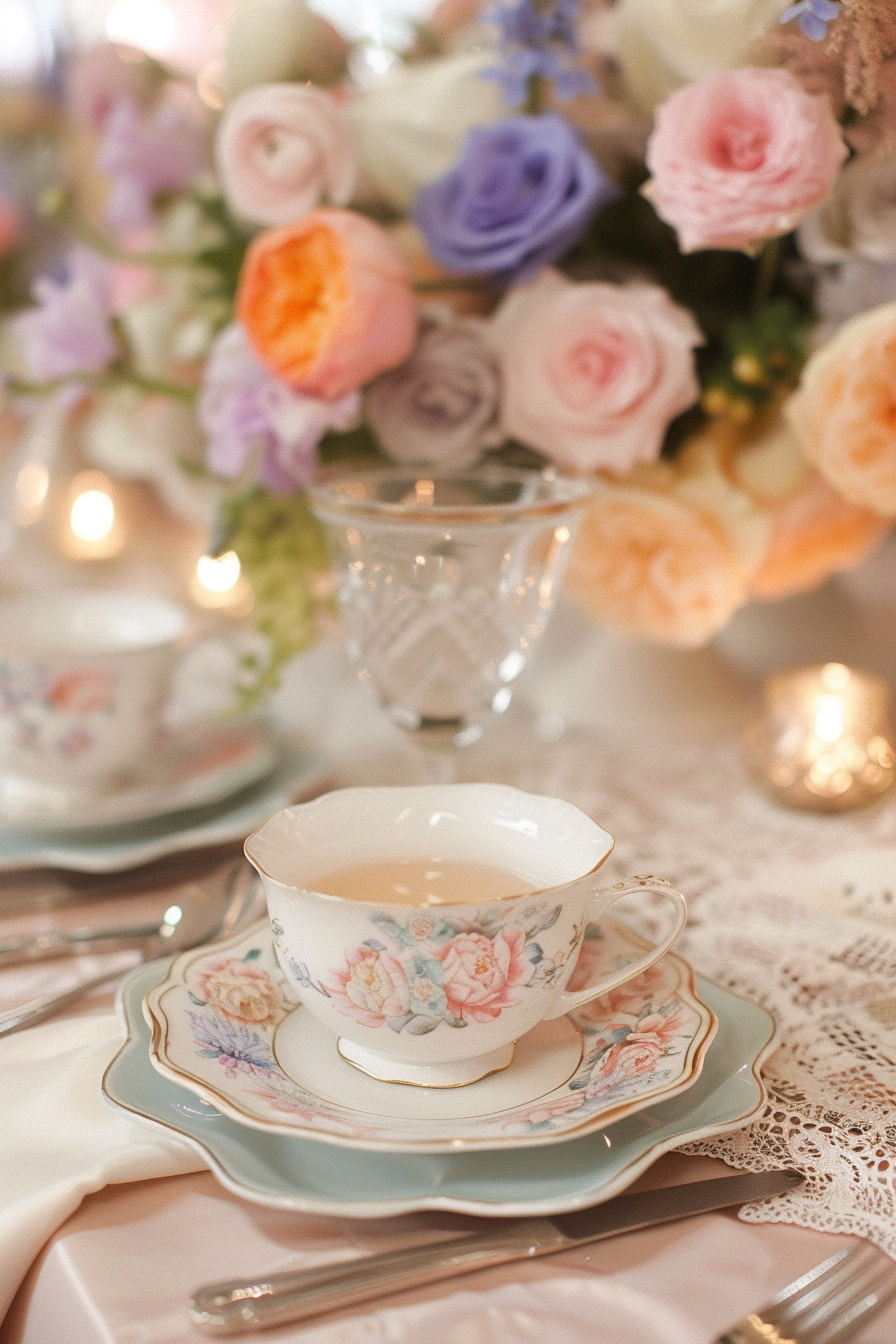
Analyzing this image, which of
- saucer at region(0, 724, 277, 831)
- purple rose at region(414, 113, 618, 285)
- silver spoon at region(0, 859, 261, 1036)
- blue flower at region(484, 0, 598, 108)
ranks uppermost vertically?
blue flower at region(484, 0, 598, 108)

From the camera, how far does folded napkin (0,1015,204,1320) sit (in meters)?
0.45

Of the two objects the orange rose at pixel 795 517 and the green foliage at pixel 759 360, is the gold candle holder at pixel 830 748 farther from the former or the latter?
the green foliage at pixel 759 360

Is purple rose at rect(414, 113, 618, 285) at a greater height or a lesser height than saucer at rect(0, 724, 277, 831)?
greater

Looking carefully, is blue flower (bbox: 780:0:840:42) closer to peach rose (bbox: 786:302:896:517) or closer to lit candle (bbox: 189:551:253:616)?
peach rose (bbox: 786:302:896:517)

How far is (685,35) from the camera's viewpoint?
755mm

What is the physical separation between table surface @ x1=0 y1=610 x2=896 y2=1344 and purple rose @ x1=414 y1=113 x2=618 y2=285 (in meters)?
0.58

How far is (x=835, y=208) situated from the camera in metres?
0.76

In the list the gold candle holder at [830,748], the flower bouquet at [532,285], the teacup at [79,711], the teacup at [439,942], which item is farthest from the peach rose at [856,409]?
the teacup at [79,711]

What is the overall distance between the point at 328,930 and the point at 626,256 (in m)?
0.62

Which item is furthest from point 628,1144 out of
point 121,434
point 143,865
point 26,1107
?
point 121,434

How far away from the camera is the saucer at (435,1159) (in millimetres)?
418

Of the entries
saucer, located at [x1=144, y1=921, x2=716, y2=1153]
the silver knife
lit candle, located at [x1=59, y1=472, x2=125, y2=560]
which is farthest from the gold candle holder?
lit candle, located at [x1=59, y1=472, x2=125, y2=560]

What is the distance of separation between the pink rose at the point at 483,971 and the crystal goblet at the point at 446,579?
0.96ft

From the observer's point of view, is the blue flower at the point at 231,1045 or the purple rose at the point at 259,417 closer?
the blue flower at the point at 231,1045
